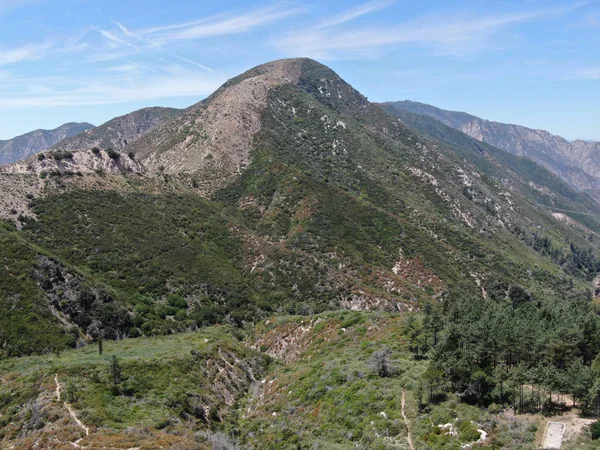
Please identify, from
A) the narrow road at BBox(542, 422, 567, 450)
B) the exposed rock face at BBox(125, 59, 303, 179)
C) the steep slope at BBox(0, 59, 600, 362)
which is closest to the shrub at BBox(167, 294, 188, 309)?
the steep slope at BBox(0, 59, 600, 362)

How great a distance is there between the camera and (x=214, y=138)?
127 meters

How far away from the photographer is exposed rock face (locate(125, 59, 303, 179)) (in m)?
121

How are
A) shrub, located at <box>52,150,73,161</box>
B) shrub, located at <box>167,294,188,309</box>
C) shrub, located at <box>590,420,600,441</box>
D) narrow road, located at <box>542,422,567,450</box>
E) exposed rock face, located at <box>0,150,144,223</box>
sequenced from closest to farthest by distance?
shrub, located at <box>590,420,600,441</box>
narrow road, located at <box>542,422,567,450</box>
shrub, located at <box>167,294,188,309</box>
exposed rock face, located at <box>0,150,144,223</box>
shrub, located at <box>52,150,73,161</box>

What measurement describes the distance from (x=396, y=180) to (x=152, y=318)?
316 ft

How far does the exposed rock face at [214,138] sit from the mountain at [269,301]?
0.85 m

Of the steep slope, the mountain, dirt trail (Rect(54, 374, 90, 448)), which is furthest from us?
the steep slope

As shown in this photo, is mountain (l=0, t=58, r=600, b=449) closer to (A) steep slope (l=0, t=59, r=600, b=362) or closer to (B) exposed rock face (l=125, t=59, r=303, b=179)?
(A) steep slope (l=0, t=59, r=600, b=362)

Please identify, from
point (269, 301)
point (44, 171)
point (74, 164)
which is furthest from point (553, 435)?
point (74, 164)

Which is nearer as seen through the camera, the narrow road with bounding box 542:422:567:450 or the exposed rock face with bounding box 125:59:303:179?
the narrow road with bounding box 542:422:567:450

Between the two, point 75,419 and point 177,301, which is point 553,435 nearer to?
point 75,419

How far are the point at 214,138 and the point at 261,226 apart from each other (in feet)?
136

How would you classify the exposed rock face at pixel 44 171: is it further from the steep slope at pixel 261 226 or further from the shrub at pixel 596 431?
the shrub at pixel 596 431

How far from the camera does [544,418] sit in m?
26.1

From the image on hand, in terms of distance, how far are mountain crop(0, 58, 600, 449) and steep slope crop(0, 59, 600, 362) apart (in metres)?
0.47
